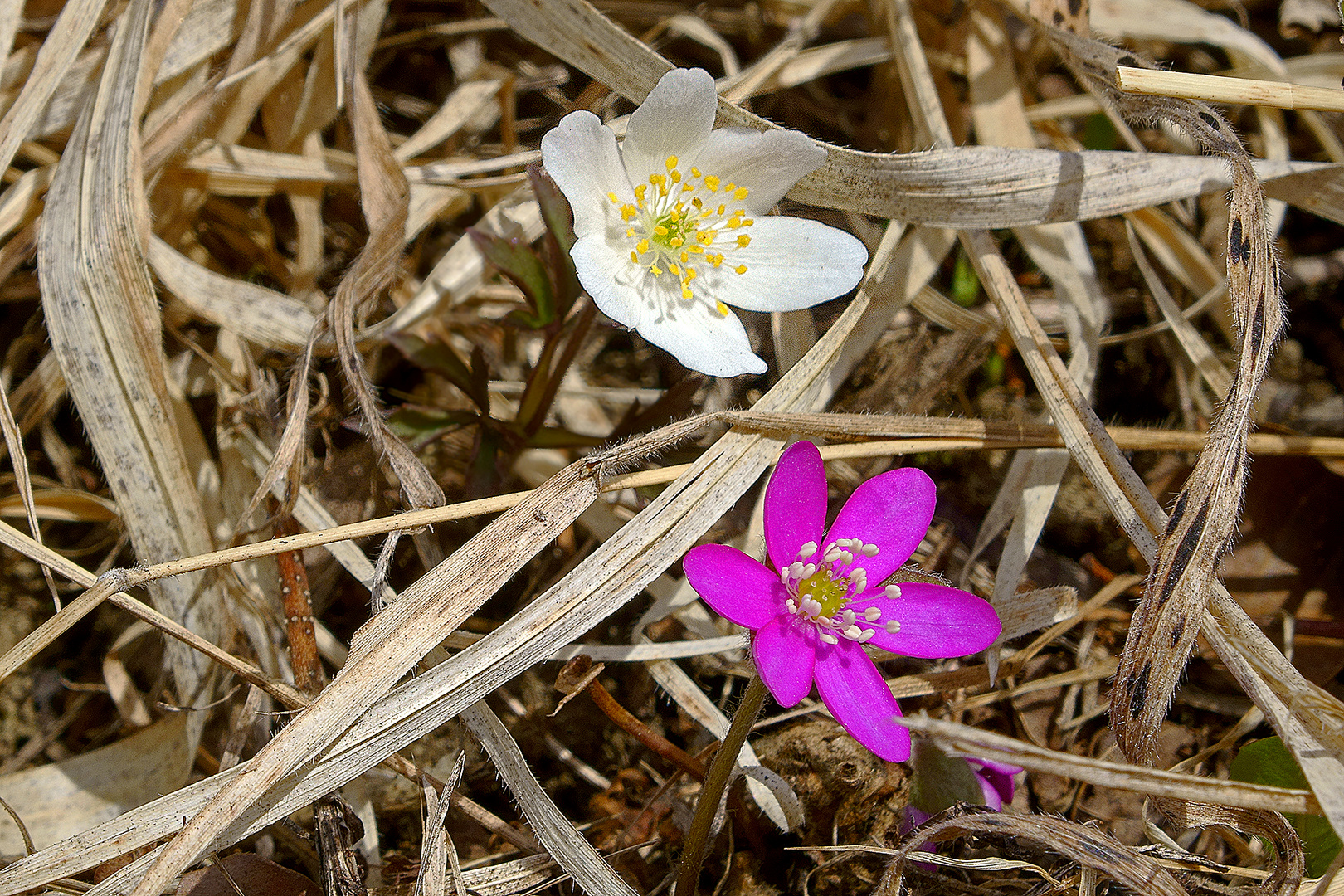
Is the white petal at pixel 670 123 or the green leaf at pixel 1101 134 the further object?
the green leaf at pixel 1101 134

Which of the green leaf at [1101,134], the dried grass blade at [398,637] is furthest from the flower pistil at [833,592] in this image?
the green leaf at [1101,134]

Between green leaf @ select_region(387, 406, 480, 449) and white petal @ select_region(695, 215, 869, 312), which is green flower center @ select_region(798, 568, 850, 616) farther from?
green leaf @ select_region(387, 406, 480, 449)

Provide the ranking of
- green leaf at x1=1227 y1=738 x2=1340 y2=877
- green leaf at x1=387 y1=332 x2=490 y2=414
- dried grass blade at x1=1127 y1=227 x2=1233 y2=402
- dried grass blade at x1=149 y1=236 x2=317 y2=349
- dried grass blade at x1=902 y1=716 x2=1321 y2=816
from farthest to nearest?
1. dried grass blade at x1=1127 y1=227 x2=1233 y2=402
2. dried grass blade at x1=149 y1=236 x2=317 y2=349
3. green leaf at x1=387 y1=332 x2=490 y2=414
4. green leaf at x1=1227 y1=738 x2=1340 y2=877
5. dried grass blade at x1=902 y1=716 x2=1321 y2=816

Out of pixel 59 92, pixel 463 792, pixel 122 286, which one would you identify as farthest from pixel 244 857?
pixel 59 92

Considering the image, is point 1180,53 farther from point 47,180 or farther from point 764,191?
point 47,180

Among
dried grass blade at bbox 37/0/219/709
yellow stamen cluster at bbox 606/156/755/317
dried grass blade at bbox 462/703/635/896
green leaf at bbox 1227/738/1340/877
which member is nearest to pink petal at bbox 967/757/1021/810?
green leaf at bbox 1227/738/1340/877

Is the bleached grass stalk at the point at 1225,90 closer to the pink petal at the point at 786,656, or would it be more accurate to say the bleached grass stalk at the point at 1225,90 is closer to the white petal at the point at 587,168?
the white petal at the point at 587,168
